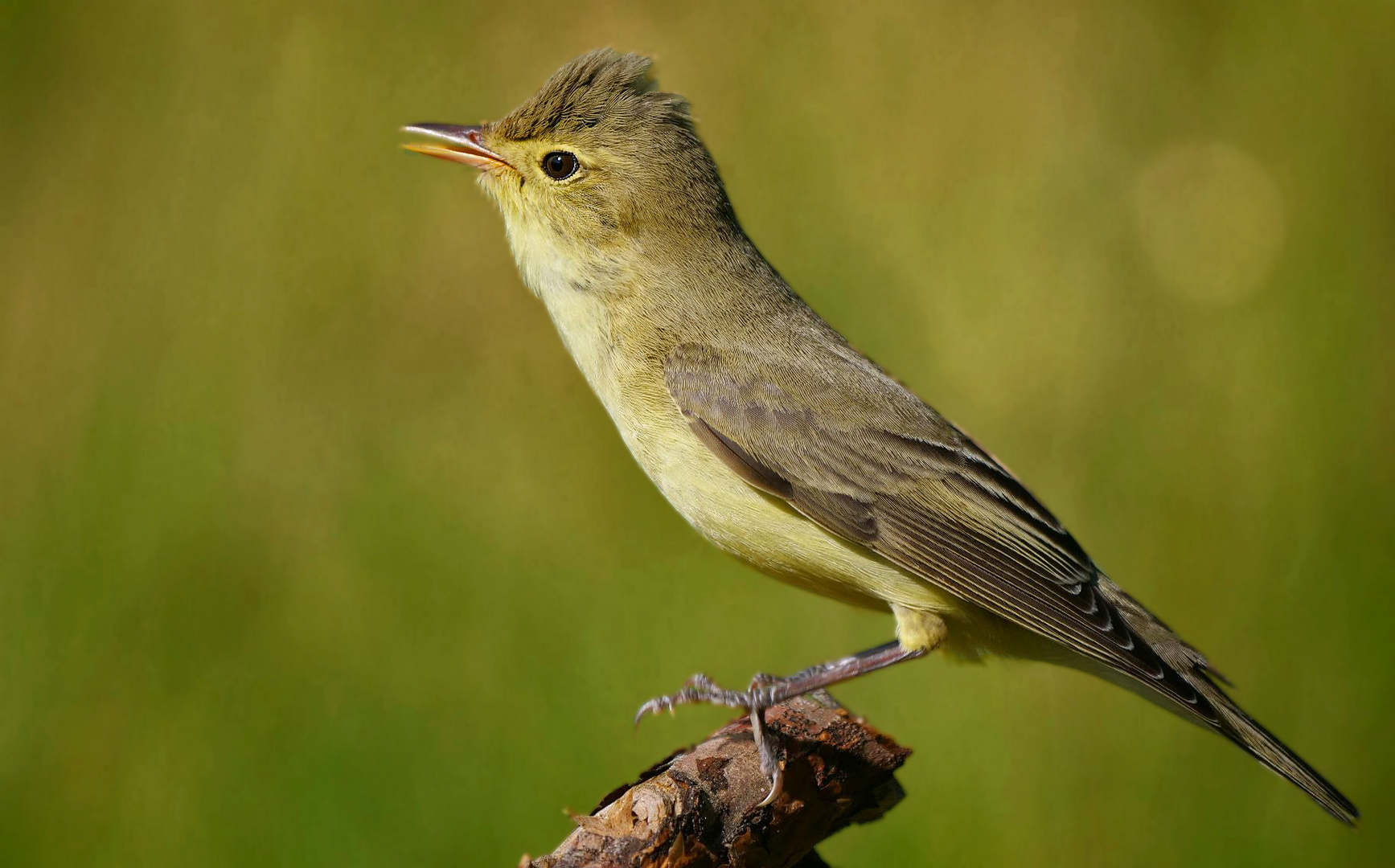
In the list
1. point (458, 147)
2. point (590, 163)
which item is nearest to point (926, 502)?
point (590, 163)

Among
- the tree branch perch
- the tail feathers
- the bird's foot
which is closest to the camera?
the tree branch perch

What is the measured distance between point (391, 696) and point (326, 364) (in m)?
1.72

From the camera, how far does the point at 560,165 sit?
370 cm

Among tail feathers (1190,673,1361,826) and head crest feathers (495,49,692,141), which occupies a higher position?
head crest feathers (495,49,692,141)

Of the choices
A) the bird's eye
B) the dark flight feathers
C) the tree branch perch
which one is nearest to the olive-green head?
the bird's eye

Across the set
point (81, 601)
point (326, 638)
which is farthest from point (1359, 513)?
point (81, 601)

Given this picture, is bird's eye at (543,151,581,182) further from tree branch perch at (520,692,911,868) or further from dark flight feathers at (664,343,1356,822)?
tree branch perch at (520,692,911,868)

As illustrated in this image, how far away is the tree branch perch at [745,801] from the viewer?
247 centimetres

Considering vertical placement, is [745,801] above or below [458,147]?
below

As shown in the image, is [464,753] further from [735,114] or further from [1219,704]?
[735,114]

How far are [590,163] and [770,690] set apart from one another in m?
1.65

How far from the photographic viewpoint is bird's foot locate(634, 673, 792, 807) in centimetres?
274

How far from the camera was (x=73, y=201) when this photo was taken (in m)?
5.83

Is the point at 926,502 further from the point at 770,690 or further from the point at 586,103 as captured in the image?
the point at 586,103
